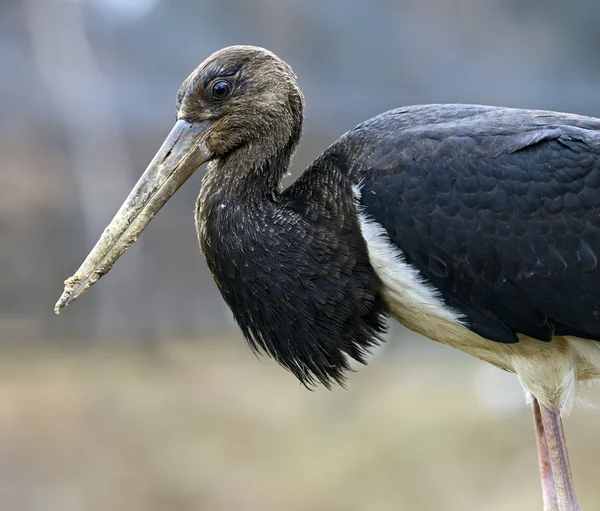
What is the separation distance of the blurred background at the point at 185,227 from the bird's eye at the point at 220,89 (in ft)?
14.9

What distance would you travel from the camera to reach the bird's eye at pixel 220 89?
361cm

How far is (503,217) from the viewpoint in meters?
3.36

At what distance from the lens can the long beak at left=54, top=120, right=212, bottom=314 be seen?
3424 millimetres

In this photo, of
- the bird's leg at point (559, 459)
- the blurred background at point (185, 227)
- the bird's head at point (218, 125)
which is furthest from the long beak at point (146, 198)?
the blurred background at point (185, 227)

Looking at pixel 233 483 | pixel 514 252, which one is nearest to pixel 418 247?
pixel 514 252

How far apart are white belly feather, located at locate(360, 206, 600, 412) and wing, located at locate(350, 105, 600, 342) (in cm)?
5

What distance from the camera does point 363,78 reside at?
10.4 metres

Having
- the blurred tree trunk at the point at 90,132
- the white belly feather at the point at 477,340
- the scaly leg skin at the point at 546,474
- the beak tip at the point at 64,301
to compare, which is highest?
the white belly feather at the point at 477,340

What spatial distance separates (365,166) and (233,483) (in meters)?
4.36

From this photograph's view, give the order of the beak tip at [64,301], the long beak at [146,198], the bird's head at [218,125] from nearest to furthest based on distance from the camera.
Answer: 1. the beak tip at [64,301]
2. the long beak at [146,198]
3. the bird's head at [218,125]

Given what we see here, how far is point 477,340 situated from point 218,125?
126cm

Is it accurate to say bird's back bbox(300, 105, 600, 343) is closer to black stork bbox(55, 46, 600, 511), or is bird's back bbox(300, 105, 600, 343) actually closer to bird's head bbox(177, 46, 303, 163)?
black stork bbox(55, 46, 600, 511)

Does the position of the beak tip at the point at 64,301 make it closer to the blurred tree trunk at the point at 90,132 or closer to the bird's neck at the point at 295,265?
the bird's neck at the point at 295,265

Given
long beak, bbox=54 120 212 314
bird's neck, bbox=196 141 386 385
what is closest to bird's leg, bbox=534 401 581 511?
bird's neck, bbox=196 141 386 385
